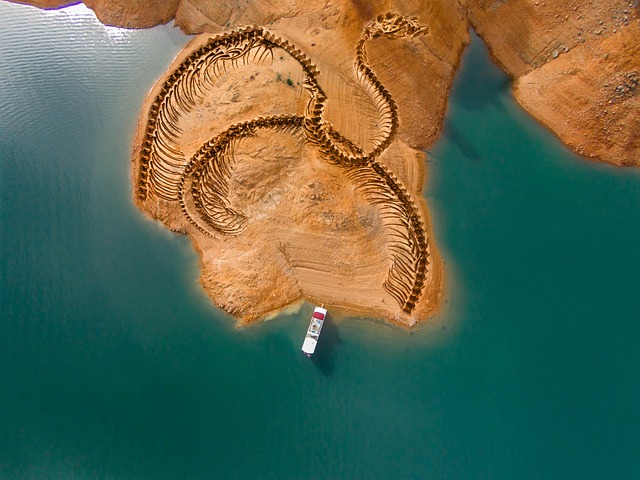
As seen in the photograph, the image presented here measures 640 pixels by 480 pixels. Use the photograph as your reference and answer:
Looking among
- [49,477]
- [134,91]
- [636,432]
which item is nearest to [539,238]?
[636,432]

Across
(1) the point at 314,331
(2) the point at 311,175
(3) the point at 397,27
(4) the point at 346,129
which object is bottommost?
(1) the point at 314,331

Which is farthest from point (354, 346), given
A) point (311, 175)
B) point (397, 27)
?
point (397, 27)

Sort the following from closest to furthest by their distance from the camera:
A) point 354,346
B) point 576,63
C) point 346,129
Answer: point 576,63
point 346,129
point 354,346

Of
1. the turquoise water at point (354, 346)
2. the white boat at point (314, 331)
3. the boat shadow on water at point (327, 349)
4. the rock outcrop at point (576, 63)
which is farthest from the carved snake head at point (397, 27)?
the boat shadow on water at point (327, 349)

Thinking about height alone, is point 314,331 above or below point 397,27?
below

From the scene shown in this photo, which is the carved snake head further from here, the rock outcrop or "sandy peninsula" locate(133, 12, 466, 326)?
the rock outcrop

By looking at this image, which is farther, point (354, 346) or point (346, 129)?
point (354, 346)

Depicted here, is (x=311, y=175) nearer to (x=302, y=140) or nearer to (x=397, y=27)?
(x=302, y=140)
